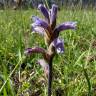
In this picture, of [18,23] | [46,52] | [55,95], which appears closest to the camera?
[46,52]

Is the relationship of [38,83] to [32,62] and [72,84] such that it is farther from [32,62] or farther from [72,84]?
[32,62]

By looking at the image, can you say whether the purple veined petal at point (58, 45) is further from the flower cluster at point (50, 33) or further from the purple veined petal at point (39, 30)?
the purple veined petal at point (39, 30)

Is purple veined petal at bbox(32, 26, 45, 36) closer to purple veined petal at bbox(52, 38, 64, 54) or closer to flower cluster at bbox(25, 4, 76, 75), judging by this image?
flower cluster at bbox(25, 4, 76, 75)

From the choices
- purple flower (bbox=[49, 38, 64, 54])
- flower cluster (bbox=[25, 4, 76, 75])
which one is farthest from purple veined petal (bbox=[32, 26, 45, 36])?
purple flower (bbox=[49, 38, 64, 54])

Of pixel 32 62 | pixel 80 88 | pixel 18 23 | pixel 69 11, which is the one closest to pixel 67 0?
pixel 69 11

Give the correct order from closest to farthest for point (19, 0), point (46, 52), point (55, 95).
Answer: point (46, 52), point (55, 95), point (19, 0)

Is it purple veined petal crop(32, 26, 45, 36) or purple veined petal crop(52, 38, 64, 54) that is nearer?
purple veined petal crop(52, 38, 64, 54)

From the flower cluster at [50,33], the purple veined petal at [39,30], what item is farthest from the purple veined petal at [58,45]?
the purple veined petal at [39,30]

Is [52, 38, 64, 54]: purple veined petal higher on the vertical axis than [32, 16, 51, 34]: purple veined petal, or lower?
lower

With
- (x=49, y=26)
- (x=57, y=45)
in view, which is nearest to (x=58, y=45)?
(x=57, y=45)

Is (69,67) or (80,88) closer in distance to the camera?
(80,88)

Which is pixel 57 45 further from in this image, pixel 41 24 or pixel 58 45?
pixel 41 24
